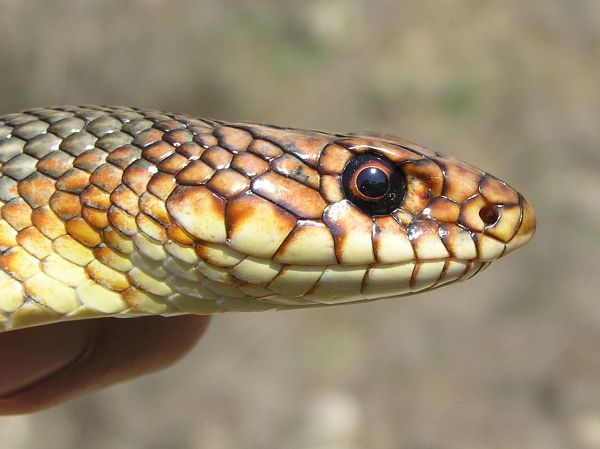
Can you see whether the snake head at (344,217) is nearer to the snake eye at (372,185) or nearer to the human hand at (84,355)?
the snake eye at (372,185)

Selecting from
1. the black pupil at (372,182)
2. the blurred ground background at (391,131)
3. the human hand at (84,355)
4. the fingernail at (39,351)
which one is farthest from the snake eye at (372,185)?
the blurred ground background at (391,131)

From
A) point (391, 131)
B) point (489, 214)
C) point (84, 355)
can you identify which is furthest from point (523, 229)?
point (391, 131)

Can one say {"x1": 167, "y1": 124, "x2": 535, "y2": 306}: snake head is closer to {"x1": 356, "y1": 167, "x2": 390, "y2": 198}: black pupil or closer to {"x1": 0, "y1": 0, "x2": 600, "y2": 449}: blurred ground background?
{"x1": 356, "y1": 167, "x2": 390, "y2": 198}: black pupil

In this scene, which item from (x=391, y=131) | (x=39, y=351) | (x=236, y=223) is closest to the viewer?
(x=236, y=223)

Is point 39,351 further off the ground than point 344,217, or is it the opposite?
point 344,217

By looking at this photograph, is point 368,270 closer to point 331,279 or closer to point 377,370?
point 331,279

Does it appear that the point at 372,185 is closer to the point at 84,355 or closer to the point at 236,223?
the point at 236,223

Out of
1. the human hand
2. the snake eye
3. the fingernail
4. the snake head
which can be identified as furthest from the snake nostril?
the fingernail
